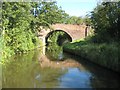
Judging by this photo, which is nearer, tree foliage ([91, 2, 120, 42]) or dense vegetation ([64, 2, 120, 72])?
dense vegetation ([64, 2, 120, 72])

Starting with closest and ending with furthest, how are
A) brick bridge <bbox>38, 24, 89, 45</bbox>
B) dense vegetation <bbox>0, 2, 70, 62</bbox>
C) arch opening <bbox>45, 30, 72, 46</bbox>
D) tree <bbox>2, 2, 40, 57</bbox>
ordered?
dense vegetation <bbox>0, 2, 70, 62</bbox>
tree <bbox>2, 2, 40, 57</bbox>
brick bridge <bbox>38, 24, 89, 45</bbox>
arch opening <bbox>45, 30, 72, 46</bbox>

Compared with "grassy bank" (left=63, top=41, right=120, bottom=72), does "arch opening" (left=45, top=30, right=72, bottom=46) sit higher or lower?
lower

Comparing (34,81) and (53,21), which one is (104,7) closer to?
(34,81)

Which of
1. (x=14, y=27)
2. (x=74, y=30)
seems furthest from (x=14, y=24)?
(x=74, y=30)

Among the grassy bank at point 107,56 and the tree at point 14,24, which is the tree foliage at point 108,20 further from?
the tree at point 14,24

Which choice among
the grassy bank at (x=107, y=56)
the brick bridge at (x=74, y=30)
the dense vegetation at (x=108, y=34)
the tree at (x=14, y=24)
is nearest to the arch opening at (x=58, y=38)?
the brick bridge at (x=74, y=30)

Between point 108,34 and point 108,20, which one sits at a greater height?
point 108,20

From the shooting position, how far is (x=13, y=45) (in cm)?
2708

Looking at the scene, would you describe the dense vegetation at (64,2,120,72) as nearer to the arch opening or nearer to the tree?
the tree

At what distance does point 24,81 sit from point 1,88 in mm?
2074

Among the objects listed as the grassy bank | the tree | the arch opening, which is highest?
the tree

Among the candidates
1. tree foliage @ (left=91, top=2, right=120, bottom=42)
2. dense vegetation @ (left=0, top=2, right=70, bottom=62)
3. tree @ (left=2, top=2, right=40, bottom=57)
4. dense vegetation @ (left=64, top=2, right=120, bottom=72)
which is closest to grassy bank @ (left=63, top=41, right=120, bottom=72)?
dense vegetation @ (left=64, top=2, right=120, bottom=72)

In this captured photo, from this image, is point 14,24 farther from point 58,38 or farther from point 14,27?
point 58,38

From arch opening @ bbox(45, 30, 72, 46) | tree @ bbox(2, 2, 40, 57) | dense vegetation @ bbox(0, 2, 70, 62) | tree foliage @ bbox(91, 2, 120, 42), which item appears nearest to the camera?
tree foliage @ bbox(91, 2, 120, 42)
